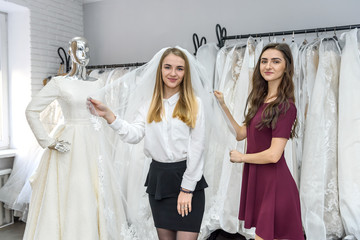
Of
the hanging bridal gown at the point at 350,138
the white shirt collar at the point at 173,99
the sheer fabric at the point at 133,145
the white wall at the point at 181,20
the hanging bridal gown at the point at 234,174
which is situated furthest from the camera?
the white wall at the point at 181,20

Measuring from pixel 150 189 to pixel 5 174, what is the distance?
2.42m

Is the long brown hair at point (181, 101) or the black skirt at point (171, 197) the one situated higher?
the long brown hair at point (181, 101)

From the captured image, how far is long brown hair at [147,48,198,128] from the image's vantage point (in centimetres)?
148

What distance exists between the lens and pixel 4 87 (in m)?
3.46

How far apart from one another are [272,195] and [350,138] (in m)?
1.14

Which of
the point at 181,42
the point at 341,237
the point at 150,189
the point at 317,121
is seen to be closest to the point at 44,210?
the point at 150,189

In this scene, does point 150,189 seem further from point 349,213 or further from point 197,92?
point 349,213

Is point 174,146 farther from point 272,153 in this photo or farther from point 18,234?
point 18,234

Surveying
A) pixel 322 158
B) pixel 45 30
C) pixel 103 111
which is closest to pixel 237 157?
pixel 103 111

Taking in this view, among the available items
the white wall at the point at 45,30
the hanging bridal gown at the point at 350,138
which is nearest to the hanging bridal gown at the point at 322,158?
the hanging bridal gown at the point at 350,138

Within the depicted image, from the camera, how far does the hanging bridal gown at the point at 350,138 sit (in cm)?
216

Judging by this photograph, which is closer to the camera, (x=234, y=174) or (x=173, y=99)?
(x=173, y=99)

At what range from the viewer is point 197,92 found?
1654 millimetres

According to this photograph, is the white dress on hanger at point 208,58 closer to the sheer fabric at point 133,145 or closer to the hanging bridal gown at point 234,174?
the hanging bridal gown at point 234,174
